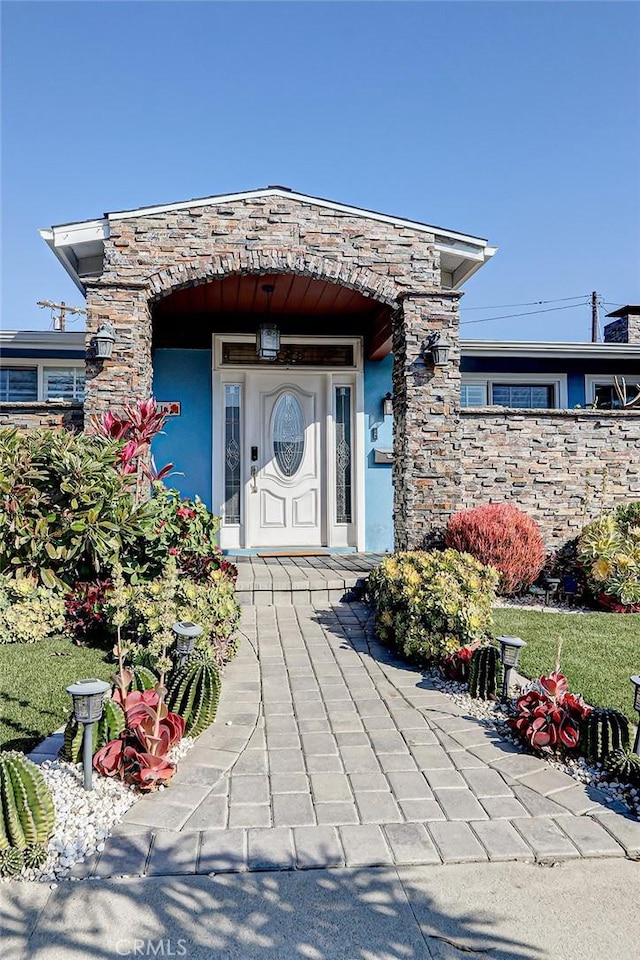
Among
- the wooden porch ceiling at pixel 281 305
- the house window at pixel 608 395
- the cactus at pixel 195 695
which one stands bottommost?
the cactus at pixel 195 695

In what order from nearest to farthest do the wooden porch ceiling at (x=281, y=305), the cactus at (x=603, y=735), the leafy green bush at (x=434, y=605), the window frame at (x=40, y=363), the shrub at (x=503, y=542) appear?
the cactus at (x=603, y=735) < the leafy green bush at (x=434, y=605) < the shrub at (x=503, y=542) < the wooden porch ceiling at (x=281, y=305) < the window frame at (x=40, y=363)

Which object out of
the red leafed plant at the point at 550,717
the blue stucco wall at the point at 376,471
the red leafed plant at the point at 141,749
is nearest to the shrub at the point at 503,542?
the blue stucco wall at the point at 376,471

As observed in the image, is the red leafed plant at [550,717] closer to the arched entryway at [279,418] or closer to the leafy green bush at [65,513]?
the leafy green bush at [65,513]

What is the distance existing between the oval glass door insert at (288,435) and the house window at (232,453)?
51cm

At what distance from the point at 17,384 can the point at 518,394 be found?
786cm

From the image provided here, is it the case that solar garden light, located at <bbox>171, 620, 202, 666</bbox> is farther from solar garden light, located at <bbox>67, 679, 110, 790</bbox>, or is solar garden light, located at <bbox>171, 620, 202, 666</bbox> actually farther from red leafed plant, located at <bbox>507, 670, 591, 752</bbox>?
red leafed plant, located at <bbox>507, 670, 591, 752</bbox>

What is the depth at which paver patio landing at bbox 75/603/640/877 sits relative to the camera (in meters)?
2.28

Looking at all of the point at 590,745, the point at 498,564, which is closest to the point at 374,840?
the point at 590,745

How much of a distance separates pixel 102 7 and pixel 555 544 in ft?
23.4

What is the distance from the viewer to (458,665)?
4035 millimetres

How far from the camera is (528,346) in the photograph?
9523 millimetres

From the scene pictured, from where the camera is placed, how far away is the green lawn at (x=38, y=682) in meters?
3.17

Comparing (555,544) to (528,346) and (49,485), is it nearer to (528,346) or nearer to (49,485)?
(528,346)

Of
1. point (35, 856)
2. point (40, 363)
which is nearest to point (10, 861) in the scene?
point (35, 856)
